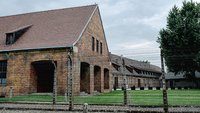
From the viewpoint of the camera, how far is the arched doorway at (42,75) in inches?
1001

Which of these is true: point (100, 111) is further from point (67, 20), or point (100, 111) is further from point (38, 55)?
point (67, 20)

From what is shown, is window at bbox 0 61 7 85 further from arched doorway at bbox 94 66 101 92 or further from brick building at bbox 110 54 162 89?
brick building at bbox 110 54 162 89

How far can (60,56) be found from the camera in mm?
23797

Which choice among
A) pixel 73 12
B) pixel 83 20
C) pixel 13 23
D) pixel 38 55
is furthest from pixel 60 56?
pixel 13 23

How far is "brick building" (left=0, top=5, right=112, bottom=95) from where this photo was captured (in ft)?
78.9

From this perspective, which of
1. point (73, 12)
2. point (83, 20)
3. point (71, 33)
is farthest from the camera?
point (73, 12)

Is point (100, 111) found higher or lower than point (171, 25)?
lower

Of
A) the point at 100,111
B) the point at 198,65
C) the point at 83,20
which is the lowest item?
the point at 100,111

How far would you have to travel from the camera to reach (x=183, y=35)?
116 ft

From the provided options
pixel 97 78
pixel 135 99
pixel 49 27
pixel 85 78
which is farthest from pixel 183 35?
pixel 135 99

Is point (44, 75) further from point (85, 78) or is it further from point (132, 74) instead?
point (132, 74)

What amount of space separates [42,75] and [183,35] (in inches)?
769

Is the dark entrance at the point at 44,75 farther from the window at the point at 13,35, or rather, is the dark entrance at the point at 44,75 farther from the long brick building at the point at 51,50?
the window at the point at 13,35

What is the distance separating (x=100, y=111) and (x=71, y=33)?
14503mm
